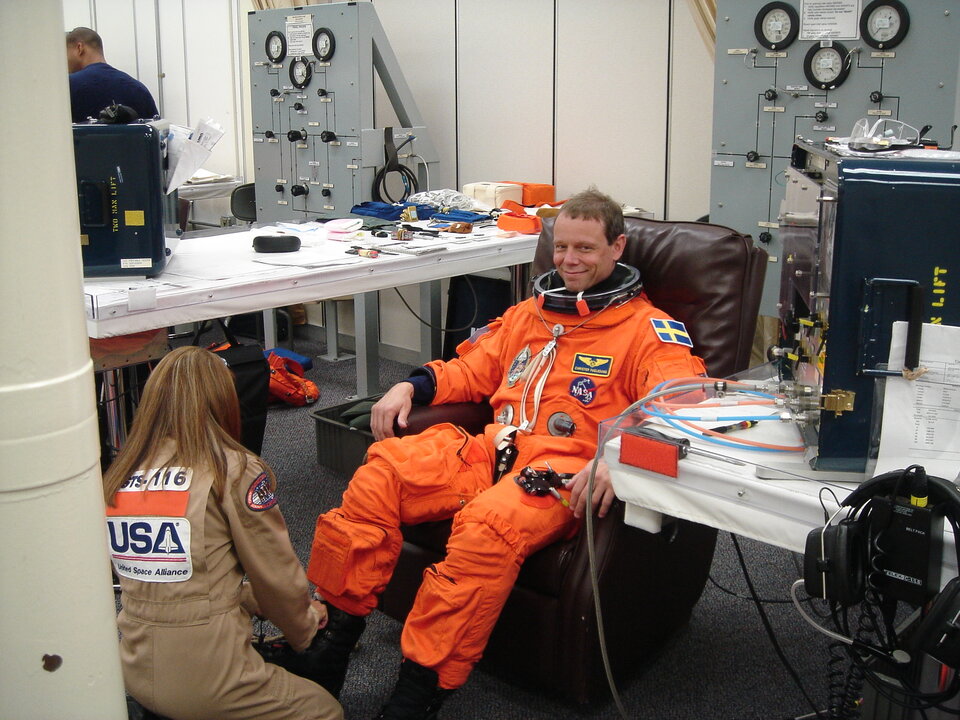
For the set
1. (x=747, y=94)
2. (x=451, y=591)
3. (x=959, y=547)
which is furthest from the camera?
(x=747, y=94)

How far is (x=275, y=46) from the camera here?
479 cm

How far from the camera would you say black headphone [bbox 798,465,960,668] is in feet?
3.81

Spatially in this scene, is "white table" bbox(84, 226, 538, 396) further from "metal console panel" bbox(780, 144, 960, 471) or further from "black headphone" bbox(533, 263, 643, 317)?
"metal console panel" bbox(780, 144, 960, 471)

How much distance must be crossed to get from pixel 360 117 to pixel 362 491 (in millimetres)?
2862

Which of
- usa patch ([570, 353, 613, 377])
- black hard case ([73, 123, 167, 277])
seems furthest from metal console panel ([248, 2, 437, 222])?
usa patch ([570, 353, 613, 377])

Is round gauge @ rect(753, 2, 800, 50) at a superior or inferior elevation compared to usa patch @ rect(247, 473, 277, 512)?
superior

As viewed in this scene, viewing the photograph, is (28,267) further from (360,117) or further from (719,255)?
(360,117)

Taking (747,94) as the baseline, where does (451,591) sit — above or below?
below

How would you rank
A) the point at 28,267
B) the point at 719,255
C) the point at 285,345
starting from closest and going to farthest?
the point at 28,267 → the point at 719,255 → the point at 285,345

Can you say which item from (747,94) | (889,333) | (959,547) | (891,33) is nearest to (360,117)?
(747,94)

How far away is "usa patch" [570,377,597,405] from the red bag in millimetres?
2230

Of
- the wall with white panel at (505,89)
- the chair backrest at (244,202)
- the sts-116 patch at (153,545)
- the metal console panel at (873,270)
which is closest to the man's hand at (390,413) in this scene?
the sts-116 patch at (153,545)

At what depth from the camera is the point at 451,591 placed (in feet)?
6.01

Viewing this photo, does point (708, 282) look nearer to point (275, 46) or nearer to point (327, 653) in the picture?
point (327, 653)
